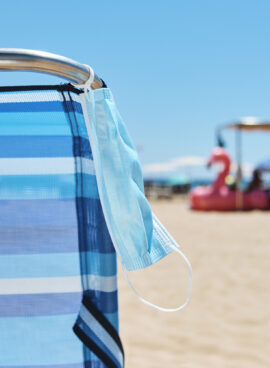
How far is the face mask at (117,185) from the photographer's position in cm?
98

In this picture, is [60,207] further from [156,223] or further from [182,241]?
[182,241]

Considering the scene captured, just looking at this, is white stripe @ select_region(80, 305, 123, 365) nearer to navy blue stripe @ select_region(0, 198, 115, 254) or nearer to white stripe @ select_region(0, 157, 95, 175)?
navy blue stripe @ select_region(0, 198, 115, 254)

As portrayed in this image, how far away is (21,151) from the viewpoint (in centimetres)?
104

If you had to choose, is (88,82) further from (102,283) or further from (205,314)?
(205,314)

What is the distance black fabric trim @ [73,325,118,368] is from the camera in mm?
1044

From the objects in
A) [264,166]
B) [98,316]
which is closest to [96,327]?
[98,316]

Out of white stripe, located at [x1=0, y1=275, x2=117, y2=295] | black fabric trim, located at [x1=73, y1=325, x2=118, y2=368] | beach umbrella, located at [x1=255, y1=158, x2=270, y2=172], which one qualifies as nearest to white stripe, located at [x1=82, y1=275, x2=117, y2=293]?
white stripe, located at [x1=0, y1=275, x2=117, y2=295]

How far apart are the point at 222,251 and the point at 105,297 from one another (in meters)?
5.39

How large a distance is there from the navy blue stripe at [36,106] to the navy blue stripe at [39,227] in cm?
22

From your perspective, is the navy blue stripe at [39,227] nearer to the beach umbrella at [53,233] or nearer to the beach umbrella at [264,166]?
the beach umbrella at [53,233]

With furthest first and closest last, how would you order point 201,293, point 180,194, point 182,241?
point 180,194
point 182,241
point 201,293

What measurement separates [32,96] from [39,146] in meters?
0.12

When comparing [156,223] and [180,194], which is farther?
[180,194]

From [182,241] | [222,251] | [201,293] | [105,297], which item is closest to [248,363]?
[201,293]
